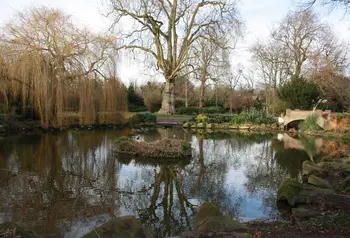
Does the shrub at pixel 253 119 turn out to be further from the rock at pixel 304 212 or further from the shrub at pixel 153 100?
the rock at pixel 304 212

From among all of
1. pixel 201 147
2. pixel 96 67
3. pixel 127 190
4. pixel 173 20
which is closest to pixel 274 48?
pixel 173 20

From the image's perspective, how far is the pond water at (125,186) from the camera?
5816 mm

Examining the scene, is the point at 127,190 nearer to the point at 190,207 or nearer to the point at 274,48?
the point at 190,207

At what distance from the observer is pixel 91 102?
897 inches

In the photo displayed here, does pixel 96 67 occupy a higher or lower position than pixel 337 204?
higher

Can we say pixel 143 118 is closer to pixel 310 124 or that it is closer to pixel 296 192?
pixel 310 124

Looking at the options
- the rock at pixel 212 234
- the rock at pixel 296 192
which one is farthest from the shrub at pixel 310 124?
the rock at pixel 212 234

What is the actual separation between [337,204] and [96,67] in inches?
815

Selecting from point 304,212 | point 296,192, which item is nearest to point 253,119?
point 296,192

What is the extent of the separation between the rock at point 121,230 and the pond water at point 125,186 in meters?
1.47

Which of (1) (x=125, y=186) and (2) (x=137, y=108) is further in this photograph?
(2) (x=137, y=108)

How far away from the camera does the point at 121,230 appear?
3.78 metres

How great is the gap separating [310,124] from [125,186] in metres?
19.6

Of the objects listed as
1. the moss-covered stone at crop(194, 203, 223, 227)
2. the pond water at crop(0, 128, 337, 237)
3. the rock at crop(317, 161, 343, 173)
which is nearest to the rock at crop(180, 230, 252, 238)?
the moss-covered stone at crop(194, 203, 223, 227)
